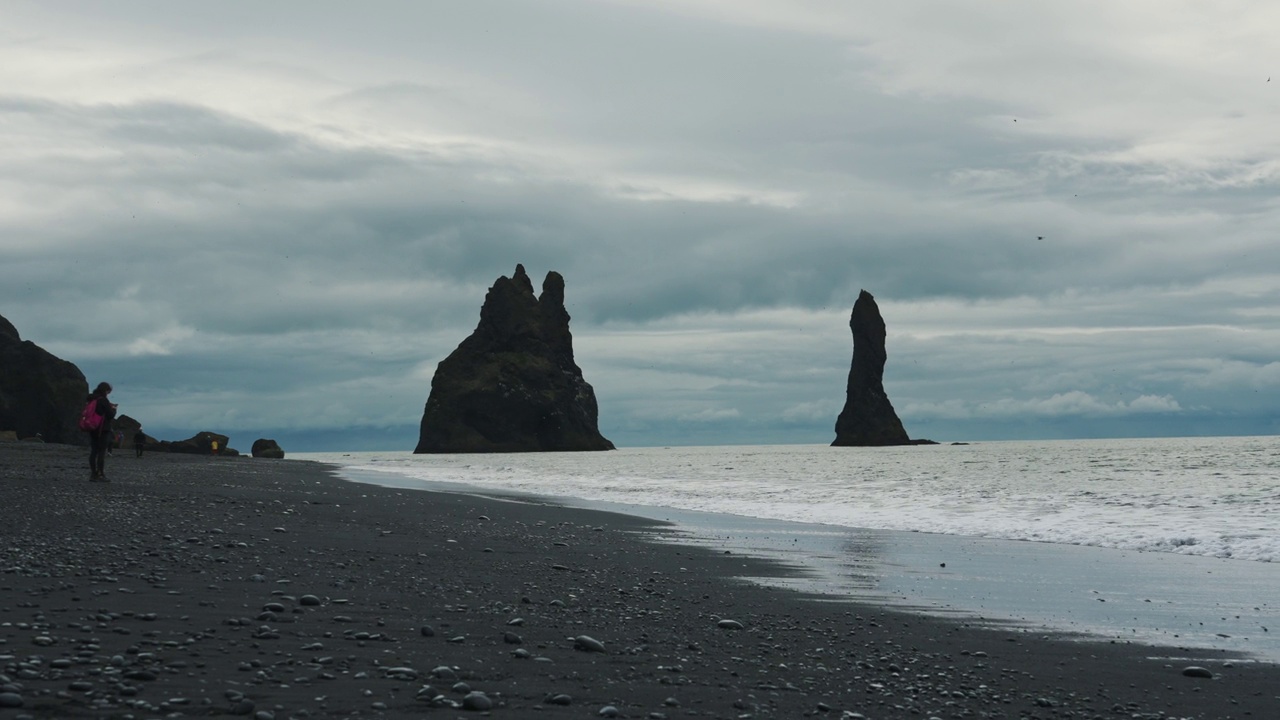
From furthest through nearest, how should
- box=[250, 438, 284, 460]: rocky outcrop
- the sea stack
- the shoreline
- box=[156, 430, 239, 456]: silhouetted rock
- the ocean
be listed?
1. the sea stack
2. box=[250, 438, 284, 460]: rocky outcrop
3. box=[156, 430, 239, 456]: silhouetted rock
4. the ocean
5. the shoreline

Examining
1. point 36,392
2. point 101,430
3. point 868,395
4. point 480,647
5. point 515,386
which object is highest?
point 868,395

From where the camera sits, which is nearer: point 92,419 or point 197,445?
point 92,419

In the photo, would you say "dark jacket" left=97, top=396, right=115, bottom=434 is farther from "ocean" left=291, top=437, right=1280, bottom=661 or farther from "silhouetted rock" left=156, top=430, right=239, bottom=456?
"silhouetted rock" left=156, top=430, right=239, bottom=456

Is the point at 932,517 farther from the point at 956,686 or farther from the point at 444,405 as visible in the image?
the point at 444,405

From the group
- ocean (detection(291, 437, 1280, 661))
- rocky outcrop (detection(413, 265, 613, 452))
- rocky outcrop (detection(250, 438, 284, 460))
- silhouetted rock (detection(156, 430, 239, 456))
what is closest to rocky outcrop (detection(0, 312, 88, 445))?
silhouetted rock (detection(156, 430, 239, 456))

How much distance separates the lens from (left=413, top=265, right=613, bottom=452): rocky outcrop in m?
180

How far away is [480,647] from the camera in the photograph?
6910mm

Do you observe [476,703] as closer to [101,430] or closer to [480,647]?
[480,647]

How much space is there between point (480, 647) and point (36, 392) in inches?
2807

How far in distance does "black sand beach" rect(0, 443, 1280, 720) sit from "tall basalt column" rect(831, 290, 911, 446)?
187 m

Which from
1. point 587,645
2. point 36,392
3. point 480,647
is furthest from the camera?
point 36,392

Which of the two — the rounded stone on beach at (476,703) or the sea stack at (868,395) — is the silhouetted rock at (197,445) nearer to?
the rounded stone on beach at (476,703)

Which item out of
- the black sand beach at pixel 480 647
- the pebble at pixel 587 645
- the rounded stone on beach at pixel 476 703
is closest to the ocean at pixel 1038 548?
the black sand beach at pixel 480 647

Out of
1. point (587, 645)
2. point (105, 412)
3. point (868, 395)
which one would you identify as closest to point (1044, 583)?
point (587, 645)
